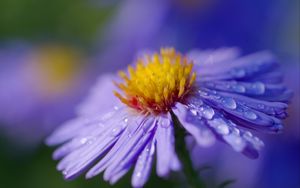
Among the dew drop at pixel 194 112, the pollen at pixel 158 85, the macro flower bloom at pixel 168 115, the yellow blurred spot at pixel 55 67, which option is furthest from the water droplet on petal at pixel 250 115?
the yellow blurred spot at pixel 55 67

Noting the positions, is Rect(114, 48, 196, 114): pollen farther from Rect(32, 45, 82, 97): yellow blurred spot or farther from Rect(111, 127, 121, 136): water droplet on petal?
Rect(32, 45, 82, 97): yellow blurred spot

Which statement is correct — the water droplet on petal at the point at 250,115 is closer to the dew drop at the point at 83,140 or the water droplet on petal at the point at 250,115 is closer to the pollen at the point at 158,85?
the pollen at the point at 158,85

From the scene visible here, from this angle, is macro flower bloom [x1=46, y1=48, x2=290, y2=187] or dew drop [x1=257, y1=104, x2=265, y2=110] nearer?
macro flower bloom [x1=46, y1=48, x2=290, y2=187]

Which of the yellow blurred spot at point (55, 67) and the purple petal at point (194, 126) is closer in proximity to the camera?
the purple petal at point (194, 126)

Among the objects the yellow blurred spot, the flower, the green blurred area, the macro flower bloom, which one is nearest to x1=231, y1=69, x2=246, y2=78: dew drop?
the macro flower bloom

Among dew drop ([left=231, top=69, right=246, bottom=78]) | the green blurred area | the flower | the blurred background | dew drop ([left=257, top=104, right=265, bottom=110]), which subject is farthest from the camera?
the green blurred area

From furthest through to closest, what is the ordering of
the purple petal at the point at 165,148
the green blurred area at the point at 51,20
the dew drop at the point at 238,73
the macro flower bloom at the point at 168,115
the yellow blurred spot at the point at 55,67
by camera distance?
the green blurred area at the point at 51,20
the yellow blurred spot at the point at 55,67
the dew drop at the point at 238,73
the macro flower bloom at the point at 168,115
the purple petal at the point at 165,148

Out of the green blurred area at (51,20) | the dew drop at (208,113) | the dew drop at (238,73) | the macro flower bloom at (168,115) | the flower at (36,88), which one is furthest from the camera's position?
the green blurred area at (51,20)

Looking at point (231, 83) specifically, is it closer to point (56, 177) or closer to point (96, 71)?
point (56, 177)

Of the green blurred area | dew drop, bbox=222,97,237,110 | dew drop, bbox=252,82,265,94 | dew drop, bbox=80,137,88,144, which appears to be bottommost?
dew drop, bbox=252,82,265,94
